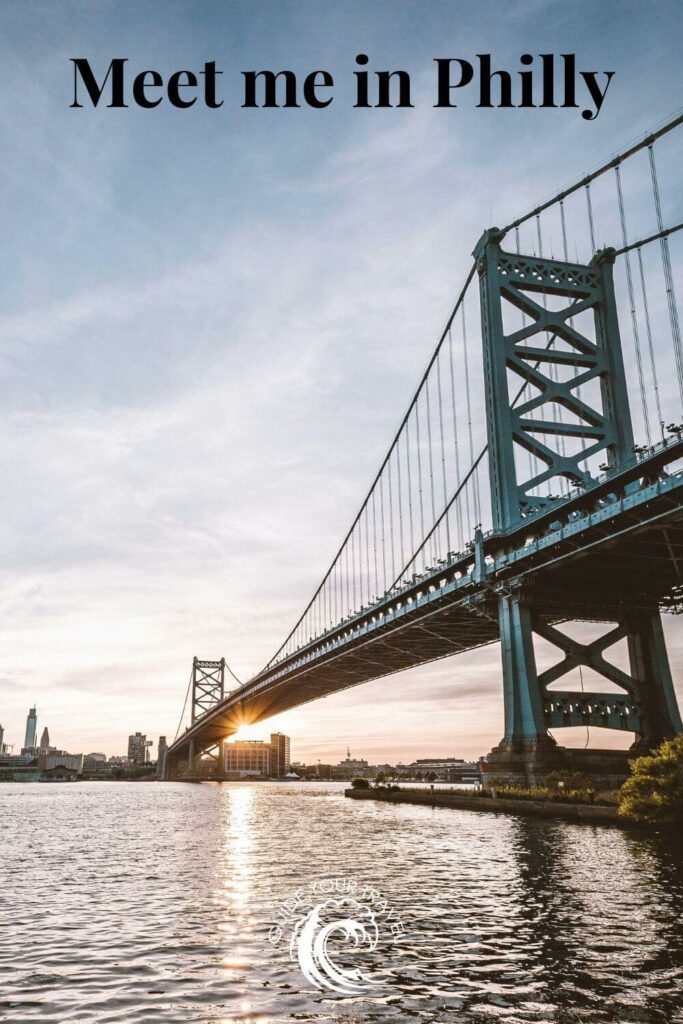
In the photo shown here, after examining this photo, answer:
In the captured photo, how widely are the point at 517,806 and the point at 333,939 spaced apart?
29276 mm

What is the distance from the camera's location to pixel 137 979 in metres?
10.6

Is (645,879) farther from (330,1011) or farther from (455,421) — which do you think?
(455,421)

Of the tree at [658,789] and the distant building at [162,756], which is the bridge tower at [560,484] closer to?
the tree at [658,789]

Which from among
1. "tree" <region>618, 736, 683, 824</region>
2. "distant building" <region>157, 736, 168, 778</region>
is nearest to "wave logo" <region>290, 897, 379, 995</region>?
"tree" <region>618, 736, 683, 824</region>

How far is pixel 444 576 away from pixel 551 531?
13947 mm

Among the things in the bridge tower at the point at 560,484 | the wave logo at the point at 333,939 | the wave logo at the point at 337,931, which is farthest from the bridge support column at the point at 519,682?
the wave logo at the point at 333,939

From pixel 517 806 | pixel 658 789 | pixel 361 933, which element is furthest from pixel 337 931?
pixel 517 806

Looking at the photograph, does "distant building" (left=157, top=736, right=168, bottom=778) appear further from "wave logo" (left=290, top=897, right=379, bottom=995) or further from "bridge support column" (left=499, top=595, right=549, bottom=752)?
"wave logo" (left=290, top=897, right=379, bottom=995)

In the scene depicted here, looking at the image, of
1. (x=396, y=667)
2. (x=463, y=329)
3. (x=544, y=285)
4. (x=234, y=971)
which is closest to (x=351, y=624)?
(x=396, y=667)

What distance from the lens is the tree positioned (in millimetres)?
27219

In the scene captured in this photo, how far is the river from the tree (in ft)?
5.81

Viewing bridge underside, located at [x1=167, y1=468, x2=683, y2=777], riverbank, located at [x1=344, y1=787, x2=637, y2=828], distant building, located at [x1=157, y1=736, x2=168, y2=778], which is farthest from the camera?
distant building, located at [x1=157, y1=736, x2=168, y2=778]

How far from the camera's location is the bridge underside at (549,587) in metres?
40.4

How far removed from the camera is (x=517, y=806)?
39.8 metres
